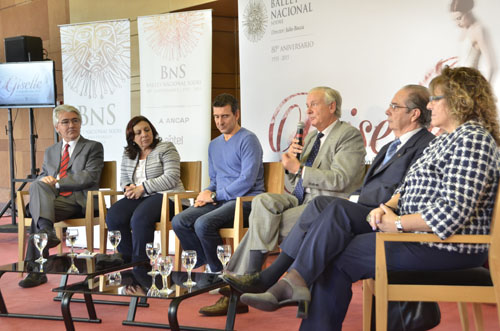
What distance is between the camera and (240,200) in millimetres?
3717

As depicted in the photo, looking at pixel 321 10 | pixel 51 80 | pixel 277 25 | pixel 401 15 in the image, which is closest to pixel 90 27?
pixel 51 80

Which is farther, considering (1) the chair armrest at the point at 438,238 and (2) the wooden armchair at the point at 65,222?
(2) the wooden armchair at the point at 65,222

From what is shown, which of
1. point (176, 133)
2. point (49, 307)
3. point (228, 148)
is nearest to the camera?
point (49, 307)

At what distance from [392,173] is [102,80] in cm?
409

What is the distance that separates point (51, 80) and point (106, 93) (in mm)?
670

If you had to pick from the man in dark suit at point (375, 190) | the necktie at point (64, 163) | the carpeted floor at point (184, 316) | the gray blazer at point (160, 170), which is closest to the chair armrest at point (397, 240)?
the man in dark suit at point (375, 190)

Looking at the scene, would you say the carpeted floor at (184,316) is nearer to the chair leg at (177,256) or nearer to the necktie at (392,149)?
the chair leg at (177,256)

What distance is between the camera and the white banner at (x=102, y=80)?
6102mm

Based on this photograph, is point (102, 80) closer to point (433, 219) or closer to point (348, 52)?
point (348, 52)

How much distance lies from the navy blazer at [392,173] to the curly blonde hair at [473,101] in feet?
1.80

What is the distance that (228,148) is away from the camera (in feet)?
13.6

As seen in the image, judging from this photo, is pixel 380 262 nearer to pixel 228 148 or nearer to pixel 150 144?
pixel 228 148

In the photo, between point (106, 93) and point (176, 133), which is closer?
point (176, 133)

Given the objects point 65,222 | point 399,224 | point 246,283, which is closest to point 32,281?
point 65,222
